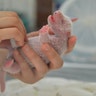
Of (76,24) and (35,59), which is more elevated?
(35,59)

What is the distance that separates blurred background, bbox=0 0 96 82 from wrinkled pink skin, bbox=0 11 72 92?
1.28 ft

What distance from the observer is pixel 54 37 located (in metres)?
0.76

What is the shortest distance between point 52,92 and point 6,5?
142 cm

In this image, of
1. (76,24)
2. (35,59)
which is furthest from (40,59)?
(76,24)

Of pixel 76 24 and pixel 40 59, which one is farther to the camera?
pixel 76 24

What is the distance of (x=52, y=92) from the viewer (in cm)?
98

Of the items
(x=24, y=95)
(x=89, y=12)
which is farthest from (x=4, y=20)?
(x=89, y=12)

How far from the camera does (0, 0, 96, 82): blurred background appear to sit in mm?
1211

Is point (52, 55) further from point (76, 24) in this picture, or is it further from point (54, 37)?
point (76, 24)

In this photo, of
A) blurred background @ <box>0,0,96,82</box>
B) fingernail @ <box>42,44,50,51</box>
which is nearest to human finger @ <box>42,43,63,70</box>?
fingernail @ <box>42,44,50,51</box>

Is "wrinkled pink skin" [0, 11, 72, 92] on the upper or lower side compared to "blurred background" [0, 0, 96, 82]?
upper

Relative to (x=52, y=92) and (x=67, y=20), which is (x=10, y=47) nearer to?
(x=67, y=20)

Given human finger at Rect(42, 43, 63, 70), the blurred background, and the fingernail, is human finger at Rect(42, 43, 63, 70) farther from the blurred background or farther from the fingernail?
the blurred background

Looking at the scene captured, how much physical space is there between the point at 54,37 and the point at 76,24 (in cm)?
86
